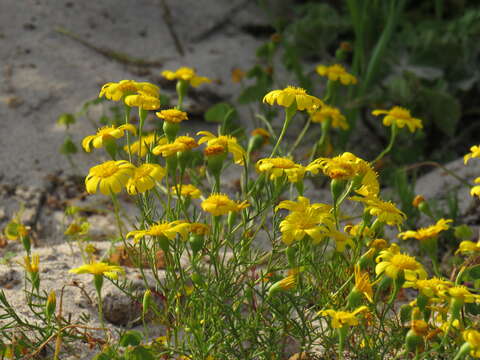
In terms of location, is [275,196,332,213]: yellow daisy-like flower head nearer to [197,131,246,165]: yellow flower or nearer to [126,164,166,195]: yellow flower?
[197,131,246,165]: yellow flower

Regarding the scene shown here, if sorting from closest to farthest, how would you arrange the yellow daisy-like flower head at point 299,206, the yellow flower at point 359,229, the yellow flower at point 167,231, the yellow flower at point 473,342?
the yellow flower at point 473,342 → the yellow flower at point 167,231 → the yellow daisy-like flower head at point 299,206 → the yellow flower at point 359,229

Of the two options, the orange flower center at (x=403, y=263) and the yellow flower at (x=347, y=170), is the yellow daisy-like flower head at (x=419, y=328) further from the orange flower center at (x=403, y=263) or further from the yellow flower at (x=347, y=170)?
the yellow flower at (x=347, y=170)

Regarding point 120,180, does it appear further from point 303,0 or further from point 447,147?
point 303,0

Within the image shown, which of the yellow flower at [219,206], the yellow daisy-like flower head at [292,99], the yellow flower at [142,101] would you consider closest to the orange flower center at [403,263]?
the yellow flower at [219,206]

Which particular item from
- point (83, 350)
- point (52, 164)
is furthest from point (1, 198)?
point (83, 350)

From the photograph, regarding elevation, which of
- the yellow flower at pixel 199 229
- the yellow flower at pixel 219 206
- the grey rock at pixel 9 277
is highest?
the yellow flower at pixel 219 206

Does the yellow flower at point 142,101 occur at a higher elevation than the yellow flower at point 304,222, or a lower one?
higher
